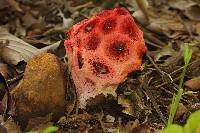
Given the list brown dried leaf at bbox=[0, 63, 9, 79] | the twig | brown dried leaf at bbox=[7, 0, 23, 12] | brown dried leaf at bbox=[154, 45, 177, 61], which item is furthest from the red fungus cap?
brown dried leaf at bbox=[7, 0, 23, 12]

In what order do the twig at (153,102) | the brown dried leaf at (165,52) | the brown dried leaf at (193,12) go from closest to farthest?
the twig at (153,102)
the brown dried leaf at (165,52)
the brown dried leaf at (193,12)

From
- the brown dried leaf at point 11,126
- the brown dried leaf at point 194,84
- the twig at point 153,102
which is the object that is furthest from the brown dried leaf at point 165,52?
the brown dried leaf at point 11,126

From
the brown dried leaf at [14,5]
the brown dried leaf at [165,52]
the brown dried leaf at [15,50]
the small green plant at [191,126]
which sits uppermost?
the brown dried leaf at [14,5]

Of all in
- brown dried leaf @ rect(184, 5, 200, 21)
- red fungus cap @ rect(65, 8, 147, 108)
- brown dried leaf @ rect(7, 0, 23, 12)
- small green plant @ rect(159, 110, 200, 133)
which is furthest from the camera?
brown dried leaf @ rect(7, 0, 23, 12)

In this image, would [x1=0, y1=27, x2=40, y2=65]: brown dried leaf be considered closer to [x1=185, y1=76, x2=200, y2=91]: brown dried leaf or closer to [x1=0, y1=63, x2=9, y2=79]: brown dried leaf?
[x1=0, y1=63, x2=9, y2=79]: brown dried leaf

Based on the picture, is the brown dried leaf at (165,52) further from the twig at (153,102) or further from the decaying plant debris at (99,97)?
the twig at (153,102)

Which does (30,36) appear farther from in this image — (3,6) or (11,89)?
(11,89)
